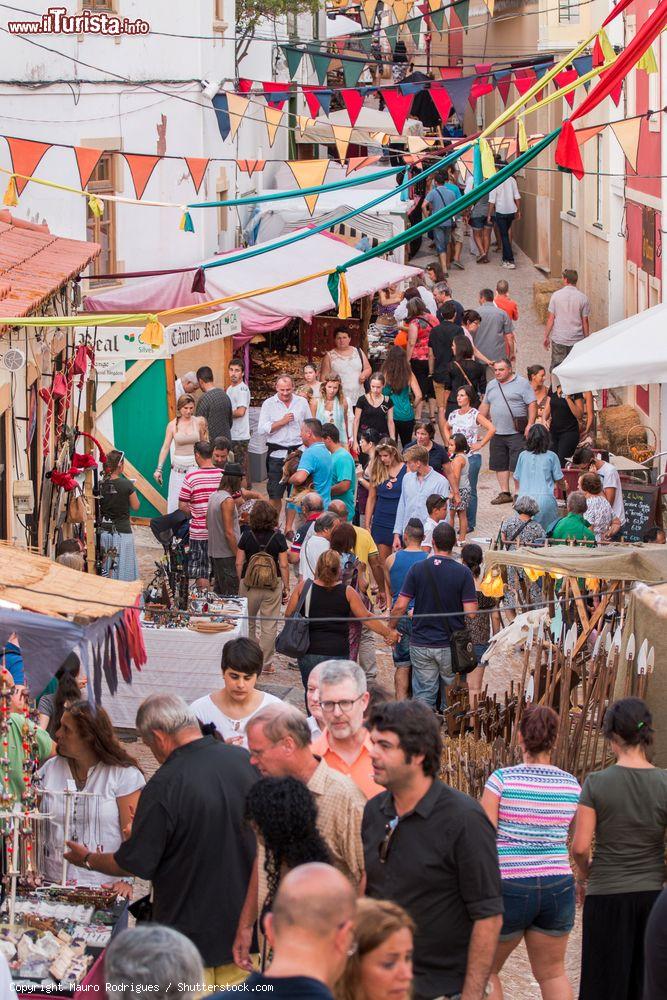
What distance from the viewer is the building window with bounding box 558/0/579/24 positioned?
28.0 m

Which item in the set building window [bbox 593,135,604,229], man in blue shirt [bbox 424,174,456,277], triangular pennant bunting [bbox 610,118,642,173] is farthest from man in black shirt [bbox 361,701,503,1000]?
man in blue shirt [bbox 424,174,456,277]

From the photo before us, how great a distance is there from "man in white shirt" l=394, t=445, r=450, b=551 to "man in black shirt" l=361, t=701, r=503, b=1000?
7.10m

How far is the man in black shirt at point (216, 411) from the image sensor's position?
15.6 m

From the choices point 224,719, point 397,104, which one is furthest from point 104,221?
point 224,719

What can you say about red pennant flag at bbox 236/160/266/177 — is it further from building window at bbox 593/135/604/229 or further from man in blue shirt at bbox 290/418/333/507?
building window at bbox 593/135/604/229

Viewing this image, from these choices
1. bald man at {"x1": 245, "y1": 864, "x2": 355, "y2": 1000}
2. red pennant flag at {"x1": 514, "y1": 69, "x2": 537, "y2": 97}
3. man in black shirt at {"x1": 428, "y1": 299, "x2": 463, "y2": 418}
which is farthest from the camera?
man in black shirt at {"x1": 428, "y1": 299, "x2": 463, "y2": 418}

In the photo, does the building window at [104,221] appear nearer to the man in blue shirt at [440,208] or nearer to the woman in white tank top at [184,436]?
the man in blue shirt at [440,208]

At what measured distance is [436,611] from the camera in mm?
9555

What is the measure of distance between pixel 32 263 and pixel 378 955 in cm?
939

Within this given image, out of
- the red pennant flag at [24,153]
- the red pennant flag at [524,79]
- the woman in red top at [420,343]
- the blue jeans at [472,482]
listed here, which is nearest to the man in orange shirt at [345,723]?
the blue jeans at [472,482]

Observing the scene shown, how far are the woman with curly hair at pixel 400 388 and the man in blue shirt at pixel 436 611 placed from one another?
598 cm

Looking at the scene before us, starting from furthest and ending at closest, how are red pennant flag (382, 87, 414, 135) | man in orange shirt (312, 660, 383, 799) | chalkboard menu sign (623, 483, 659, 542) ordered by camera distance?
red pennant flag (382, 87, 414, 135) < chalkboard menu sign (623, 483, 659, 542) < man in orange shirt (312, 660, 383, 799)

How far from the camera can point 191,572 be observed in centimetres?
1202

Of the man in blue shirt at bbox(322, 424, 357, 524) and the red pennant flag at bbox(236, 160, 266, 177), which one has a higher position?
the red pennant flag at bbox(236, 160, 266, 177)
